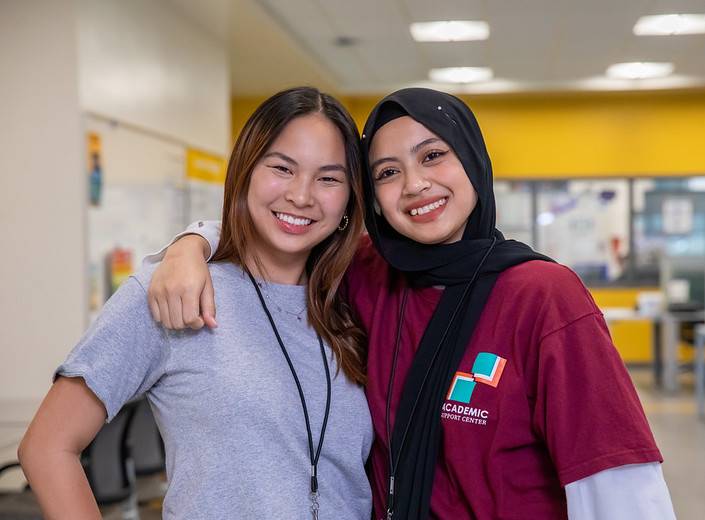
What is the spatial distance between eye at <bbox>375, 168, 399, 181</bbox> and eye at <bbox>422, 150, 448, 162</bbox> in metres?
0.07

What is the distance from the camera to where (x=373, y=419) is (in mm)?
1512

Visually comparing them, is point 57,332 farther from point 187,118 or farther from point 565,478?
point 565,478

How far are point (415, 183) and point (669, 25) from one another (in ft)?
19.0

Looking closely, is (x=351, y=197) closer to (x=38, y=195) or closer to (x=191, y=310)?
(x=191, y=310)

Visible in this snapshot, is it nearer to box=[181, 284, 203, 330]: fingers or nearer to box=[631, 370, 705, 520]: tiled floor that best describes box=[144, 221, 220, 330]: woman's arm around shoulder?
box=[181, 284, 203, 330]: fingers

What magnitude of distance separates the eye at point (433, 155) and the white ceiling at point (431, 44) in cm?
420

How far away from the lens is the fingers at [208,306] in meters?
1.39

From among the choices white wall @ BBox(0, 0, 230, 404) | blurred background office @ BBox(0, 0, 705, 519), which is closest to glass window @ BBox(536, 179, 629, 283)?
blurred background office @ BBox(0, 0, 705, 519)

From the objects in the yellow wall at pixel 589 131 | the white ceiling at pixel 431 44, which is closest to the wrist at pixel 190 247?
the white ceiling at pixel 431 44

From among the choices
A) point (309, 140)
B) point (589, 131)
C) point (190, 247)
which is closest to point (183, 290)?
point (190, 247)

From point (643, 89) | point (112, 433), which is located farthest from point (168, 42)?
point (643, 89)

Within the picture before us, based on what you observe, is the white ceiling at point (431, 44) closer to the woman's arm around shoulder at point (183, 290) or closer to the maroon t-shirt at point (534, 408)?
the woman's arm around shoulder at point (183, 290)

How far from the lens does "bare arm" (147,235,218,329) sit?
1.33 m

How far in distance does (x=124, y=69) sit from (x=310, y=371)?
3503 millimetres
